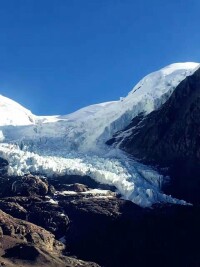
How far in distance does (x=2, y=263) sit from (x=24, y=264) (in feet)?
19.1

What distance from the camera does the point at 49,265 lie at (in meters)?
200

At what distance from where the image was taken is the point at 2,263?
196000 mm

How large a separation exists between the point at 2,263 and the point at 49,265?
11.1 metres

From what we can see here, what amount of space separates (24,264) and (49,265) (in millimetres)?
5755

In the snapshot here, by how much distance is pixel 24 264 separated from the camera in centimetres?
19938
